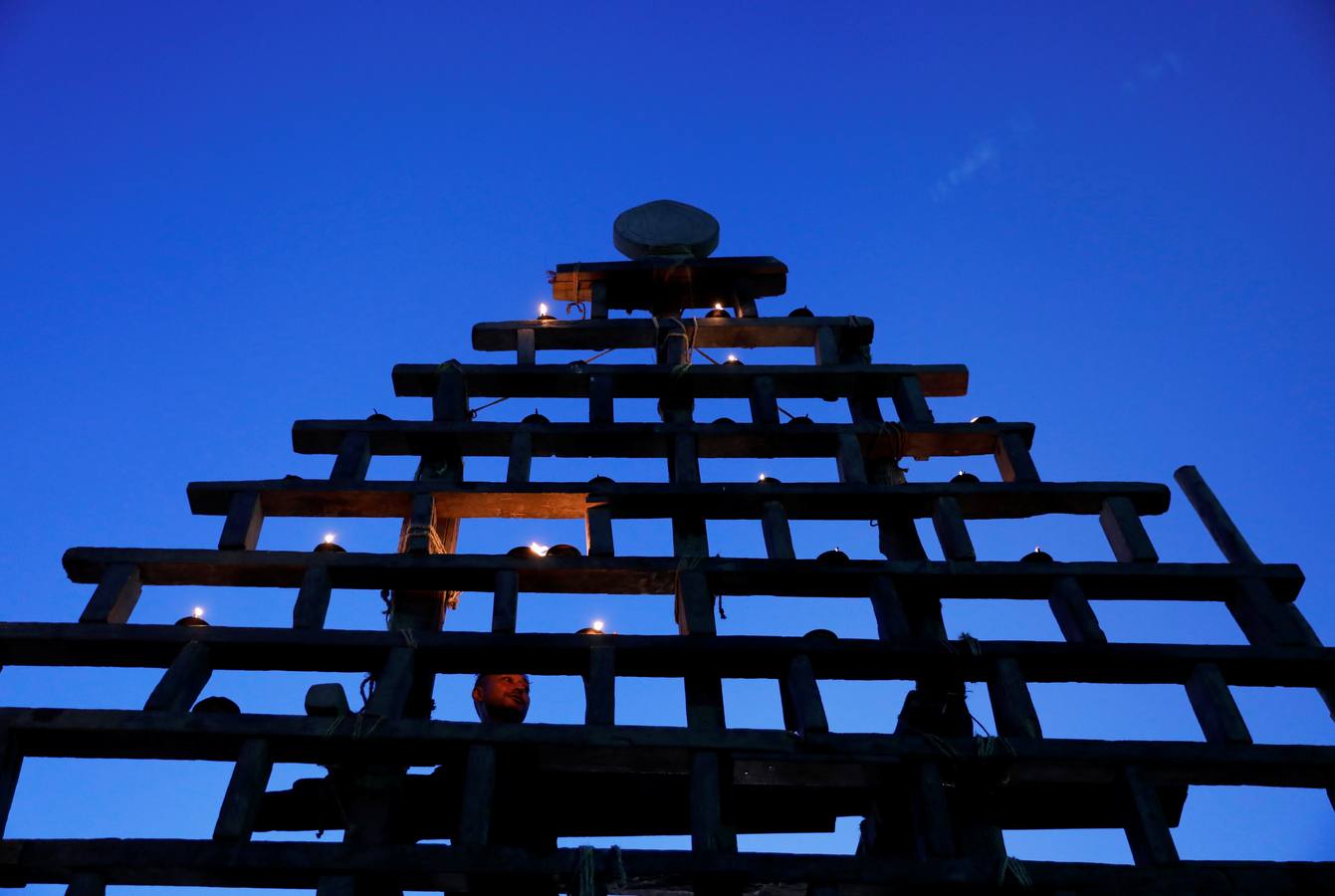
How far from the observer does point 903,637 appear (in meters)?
6.57

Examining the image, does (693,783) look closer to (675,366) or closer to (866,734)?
(866,734)

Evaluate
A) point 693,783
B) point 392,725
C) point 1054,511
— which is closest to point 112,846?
point 392,725

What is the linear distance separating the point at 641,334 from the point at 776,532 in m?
3.42

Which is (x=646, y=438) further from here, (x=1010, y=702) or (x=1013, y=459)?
(x=1010, y=702)

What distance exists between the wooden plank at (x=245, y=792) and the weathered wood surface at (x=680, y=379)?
4.06 meters

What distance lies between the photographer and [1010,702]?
20.3ft

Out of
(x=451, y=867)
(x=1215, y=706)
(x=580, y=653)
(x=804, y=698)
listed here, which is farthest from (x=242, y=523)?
(x=1215, y=706)

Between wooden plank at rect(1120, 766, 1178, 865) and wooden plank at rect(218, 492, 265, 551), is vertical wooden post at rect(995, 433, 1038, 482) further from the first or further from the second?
wooden plank at rect(218, 492, 265, 551)

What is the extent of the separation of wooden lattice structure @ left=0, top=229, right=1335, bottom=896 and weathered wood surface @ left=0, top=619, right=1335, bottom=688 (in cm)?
2

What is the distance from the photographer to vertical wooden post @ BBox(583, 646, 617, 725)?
5871 millimetres

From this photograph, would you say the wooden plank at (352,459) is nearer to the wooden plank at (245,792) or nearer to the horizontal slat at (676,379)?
the horizontal slat at (676,379)

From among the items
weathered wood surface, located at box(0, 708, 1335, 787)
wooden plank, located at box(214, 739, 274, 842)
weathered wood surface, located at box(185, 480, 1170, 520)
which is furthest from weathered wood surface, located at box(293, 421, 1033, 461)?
wooden plank, located at box(214, 739, 274, 842)

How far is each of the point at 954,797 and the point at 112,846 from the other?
13.0 feet

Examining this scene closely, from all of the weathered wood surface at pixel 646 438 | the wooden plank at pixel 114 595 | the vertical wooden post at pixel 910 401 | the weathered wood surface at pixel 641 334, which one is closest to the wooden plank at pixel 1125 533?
the weathered wood surface at pixel 646 438
